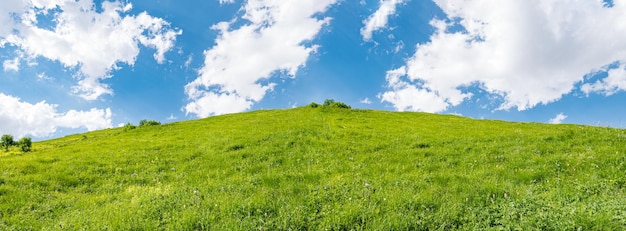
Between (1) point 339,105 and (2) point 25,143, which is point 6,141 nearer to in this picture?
(2) point 25,143

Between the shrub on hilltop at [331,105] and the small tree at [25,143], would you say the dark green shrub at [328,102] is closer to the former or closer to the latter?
the shrub on hilltop at [331,105]

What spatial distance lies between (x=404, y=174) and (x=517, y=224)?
17.9ft

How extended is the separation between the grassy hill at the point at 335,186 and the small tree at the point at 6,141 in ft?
48.6

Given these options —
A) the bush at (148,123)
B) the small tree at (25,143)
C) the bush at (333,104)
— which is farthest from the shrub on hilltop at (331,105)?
the small tree at (25,143)

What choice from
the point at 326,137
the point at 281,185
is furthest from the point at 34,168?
the point at 326,137

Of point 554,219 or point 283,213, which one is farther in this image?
point 283,213

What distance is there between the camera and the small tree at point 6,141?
98.3 ft

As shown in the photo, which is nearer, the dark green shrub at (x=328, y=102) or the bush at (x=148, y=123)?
the bush at (x=148, y=123)

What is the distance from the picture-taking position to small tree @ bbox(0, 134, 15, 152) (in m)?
30.0

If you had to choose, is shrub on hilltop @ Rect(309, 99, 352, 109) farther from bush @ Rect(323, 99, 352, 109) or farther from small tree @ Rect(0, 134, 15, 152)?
small tree @ Rect(0, 134, 15, 152)

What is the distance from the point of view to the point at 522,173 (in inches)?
475

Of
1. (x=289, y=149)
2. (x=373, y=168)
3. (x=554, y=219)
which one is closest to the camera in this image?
(x=554, y=219)

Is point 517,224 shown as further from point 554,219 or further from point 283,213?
point 283,213

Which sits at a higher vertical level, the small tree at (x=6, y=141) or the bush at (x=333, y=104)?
the bush at (x=333, y=104)
